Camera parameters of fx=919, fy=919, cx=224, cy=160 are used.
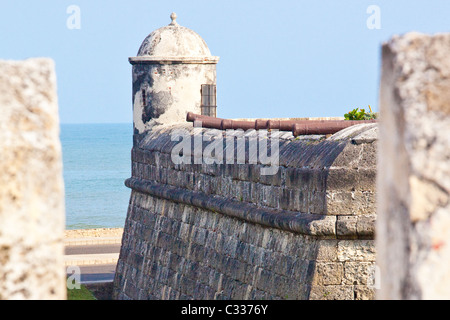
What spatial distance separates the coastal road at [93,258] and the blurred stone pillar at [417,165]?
47.7 ft

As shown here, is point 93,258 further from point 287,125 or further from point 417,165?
point 417,165

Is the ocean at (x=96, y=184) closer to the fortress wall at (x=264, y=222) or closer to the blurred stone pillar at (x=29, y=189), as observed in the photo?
the fortress wall at (x=264, y=222)

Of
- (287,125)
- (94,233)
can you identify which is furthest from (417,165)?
(94,233)

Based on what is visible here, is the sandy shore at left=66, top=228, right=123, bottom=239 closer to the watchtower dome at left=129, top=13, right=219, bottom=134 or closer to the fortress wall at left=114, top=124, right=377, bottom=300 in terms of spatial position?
the watchtower dome at left=129, top=13, right=219, bottom=134

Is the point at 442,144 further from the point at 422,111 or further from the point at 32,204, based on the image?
the point at 32,204

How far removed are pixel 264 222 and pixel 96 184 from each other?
212ft

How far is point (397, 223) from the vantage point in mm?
2246

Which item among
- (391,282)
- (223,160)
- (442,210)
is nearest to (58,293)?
(391,282)

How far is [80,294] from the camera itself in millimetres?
15352

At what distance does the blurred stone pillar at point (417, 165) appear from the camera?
2.18 m

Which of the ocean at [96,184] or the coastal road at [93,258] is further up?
the coastal road at [93,258]

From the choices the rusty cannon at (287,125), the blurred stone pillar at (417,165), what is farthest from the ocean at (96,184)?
the blurred stone pillar at (417,165)
